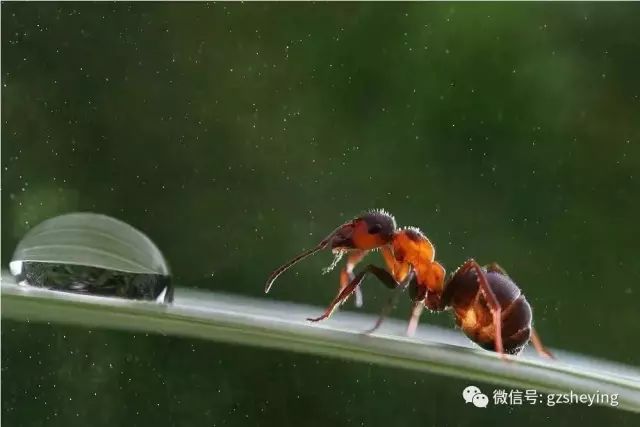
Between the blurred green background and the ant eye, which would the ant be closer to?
the ant eye

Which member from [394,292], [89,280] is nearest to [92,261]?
[89,280]

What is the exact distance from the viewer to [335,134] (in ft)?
5.47

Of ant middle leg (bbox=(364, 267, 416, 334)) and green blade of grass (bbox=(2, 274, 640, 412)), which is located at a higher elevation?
green blade of grass (bbox=(2, 274, 640, 412))

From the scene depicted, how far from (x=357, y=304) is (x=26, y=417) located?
0.44 m

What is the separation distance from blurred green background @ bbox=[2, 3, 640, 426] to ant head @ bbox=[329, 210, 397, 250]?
317 millimetres

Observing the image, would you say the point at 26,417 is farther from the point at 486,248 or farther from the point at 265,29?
the point at 265,29

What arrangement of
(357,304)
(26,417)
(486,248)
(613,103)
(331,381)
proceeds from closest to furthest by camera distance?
(331,381), (26,417), (357,304), (486,248), (613,103)

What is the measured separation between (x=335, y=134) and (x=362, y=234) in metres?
0.78

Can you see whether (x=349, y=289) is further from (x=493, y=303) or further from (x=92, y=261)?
(x=92, y=261)

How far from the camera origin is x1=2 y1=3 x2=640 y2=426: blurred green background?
1.38 meters

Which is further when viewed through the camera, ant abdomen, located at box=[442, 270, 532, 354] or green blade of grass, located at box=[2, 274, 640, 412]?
ant abdomen, located at box=[442, 270, 532, 354]

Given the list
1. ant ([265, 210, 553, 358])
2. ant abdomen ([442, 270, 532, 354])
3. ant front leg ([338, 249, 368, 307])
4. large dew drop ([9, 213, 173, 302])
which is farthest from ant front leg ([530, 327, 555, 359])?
large dew drop ([9, 213, 173, 302])

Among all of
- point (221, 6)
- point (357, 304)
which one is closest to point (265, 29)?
point (221, 6)

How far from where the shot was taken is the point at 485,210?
4.94ft
